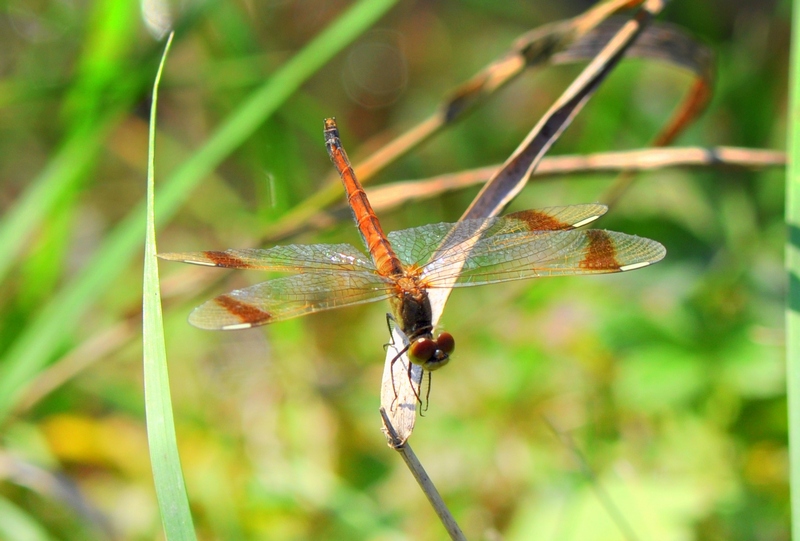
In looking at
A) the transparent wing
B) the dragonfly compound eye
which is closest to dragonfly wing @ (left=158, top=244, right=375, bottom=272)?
the transparent wing

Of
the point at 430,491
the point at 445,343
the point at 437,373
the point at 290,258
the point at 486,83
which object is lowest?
the point at 437,373

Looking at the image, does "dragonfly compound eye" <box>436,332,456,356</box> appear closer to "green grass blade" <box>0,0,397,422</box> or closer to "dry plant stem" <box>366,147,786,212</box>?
"dry plant stem" <box>366,147,786,212</box>

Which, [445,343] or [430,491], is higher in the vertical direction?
[445,343]

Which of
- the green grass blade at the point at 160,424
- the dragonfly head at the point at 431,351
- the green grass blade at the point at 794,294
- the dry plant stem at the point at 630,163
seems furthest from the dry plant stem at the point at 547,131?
the green grass blade at the point at 160,424

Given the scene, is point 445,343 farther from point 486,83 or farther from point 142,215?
point 142,215

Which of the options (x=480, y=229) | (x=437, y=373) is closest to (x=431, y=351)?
(x=480, y=229)

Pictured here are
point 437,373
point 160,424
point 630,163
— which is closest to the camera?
point 160,424

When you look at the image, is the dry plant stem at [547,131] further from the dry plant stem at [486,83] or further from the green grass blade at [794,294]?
the green grass blade at [794,294]

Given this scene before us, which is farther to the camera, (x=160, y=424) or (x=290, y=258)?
(x=290, y=258)

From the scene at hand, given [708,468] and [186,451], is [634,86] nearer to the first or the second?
[708,468]
